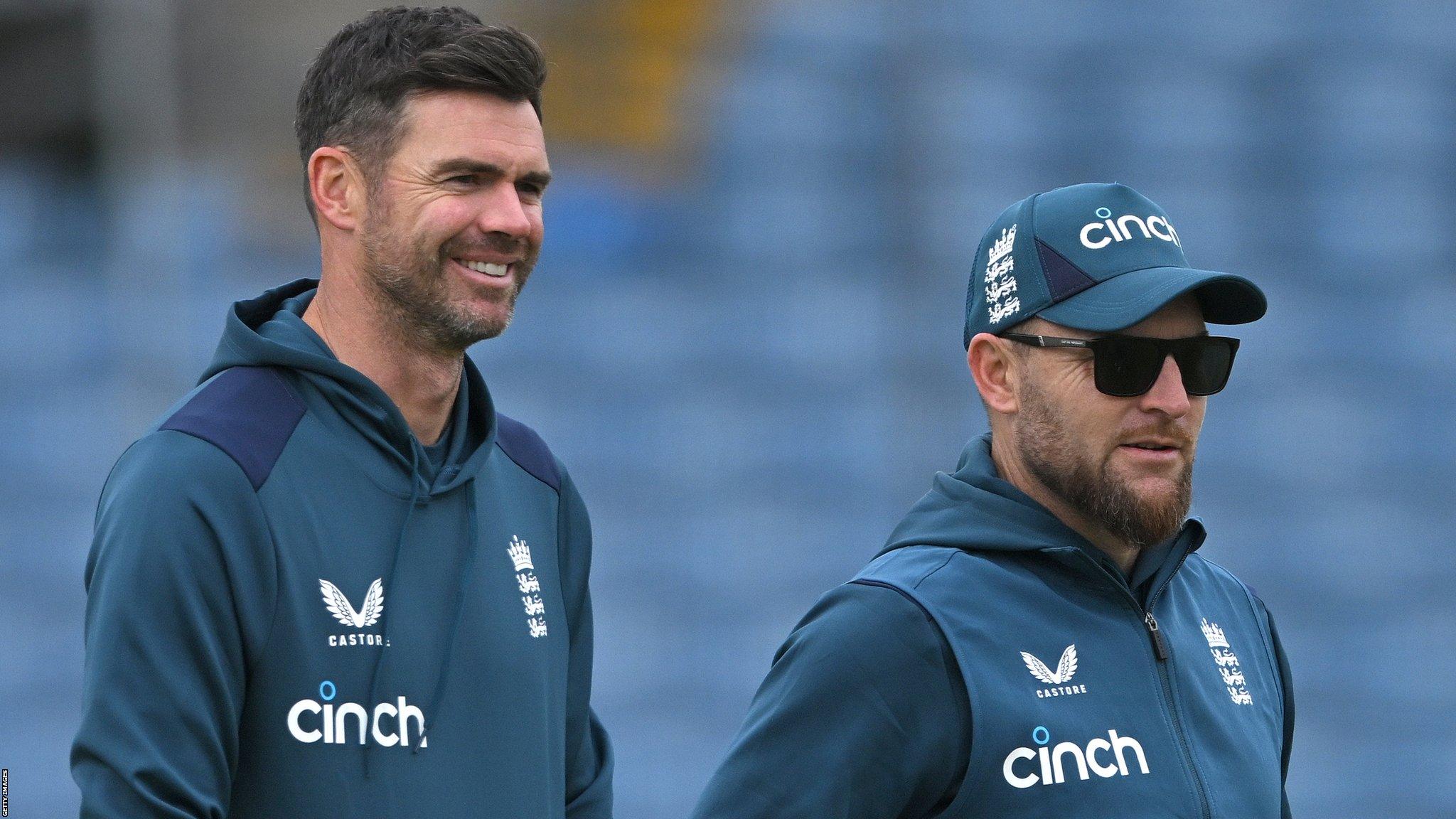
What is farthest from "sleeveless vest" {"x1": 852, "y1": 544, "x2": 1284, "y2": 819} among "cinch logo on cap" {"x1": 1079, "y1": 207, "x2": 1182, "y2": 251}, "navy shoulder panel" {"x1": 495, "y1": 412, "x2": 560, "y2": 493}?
"navy shoulder panel" {"x1": 495, "y1": 412, "x2": 560, "y2": 493}

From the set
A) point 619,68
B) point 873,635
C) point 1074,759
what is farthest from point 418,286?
point 619,68

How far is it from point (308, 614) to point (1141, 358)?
36.6 inches

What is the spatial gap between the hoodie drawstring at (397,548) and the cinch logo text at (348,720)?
1 cm

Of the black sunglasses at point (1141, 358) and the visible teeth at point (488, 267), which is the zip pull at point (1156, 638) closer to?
the black sunglasses at point (1141, 358)

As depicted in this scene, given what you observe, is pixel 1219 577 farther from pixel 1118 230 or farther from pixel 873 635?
pixel 873 635

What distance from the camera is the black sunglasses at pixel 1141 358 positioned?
1.93 m

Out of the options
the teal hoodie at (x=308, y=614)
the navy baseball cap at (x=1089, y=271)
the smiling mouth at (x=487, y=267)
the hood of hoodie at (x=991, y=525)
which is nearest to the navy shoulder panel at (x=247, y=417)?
the teal hoodie at (x=308, y=614)

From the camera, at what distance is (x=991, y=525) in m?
1.93

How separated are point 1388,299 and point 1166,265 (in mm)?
4513

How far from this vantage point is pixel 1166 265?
6.57 ft

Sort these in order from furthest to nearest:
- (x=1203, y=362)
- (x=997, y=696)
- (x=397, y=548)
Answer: (x=1203, y=362) → (x=397, y=548) → (x=997, y=696)

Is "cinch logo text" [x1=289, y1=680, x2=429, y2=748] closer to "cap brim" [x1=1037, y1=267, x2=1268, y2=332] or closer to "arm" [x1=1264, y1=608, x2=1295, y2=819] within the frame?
"cap brim" [x1=1037, y1=267, x2=1268, y2=332]

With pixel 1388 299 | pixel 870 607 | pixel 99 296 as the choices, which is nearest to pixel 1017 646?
pixel 870 607

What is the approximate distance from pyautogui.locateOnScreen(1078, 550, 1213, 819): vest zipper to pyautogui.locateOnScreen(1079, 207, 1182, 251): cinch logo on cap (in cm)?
36
